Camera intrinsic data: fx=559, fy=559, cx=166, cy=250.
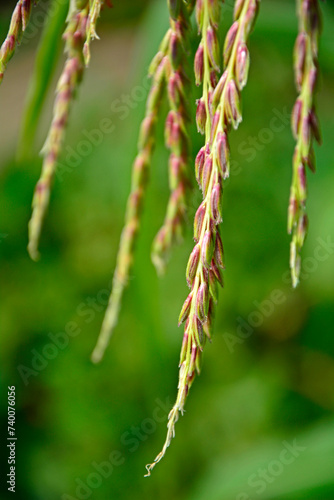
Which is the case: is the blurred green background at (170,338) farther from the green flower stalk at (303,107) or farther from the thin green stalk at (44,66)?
the green flower stalk at (303,107)

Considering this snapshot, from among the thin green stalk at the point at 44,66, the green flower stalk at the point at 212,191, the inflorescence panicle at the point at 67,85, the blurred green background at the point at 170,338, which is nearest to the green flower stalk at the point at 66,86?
the inflorescence panicle at the point at 67,85

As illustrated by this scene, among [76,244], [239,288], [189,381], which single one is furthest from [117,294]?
[76,244]

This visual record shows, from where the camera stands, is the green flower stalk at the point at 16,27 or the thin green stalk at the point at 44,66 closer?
the green flower stalk at the point at 16,27

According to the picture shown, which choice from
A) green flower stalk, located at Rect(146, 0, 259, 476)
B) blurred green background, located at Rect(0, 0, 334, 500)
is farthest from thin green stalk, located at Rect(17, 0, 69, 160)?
blurred green background, located at Rect(0, 0, 334, 500)

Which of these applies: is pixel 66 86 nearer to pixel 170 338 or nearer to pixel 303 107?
pixel 303 107

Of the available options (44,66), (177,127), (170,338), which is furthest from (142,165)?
(170,338)

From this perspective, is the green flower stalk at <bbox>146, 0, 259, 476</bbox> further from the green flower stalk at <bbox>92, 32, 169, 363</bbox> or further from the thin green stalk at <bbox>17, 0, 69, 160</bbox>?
the thin green stalk at <bbox>17, 0, 69, 160</bbox>

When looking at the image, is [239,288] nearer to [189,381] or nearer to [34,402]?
[34,402]
